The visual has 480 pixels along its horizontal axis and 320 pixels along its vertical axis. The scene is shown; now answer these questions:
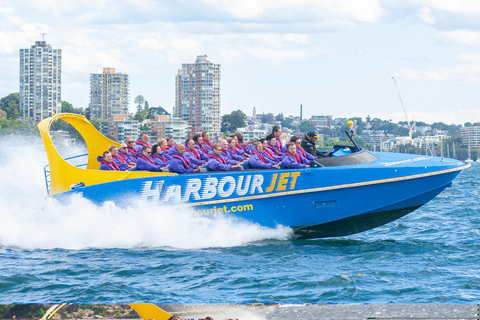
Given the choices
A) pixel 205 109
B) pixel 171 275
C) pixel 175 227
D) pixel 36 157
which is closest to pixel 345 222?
pixel 175 227

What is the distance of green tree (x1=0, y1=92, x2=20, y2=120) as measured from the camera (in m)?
98.6

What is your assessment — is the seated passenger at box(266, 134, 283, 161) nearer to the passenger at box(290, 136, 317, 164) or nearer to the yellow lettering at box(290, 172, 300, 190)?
the passenger at box(290, 136, 317, 164)

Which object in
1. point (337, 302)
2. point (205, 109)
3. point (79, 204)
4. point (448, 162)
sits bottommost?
point (337, 302)

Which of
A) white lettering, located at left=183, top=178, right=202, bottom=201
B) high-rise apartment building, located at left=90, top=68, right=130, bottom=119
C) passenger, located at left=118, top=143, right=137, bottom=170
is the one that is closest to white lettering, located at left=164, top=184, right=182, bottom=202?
white lettering, located at left=183, top=178, right=202, bottom=201

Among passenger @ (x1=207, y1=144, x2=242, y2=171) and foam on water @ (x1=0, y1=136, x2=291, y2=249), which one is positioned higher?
passenger @ (x1=207, y1=144, x2=242, y2=171)

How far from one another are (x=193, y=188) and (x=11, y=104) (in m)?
100

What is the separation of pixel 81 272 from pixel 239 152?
436 centimetres

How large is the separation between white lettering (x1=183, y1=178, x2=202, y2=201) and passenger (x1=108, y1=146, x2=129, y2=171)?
1609 millimetres

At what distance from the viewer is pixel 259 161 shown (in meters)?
11.3

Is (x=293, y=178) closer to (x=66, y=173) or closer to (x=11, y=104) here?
(x=66, y=173)

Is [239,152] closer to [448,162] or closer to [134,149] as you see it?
[134,149]

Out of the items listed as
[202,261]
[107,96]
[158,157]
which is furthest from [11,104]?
[202,261]

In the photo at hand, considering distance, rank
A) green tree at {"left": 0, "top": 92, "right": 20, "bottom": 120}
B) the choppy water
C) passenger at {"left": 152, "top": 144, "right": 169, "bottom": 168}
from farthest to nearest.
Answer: green tree at {"left": 0, "top": 92, "right": 20, "bottom": 120}
passenger at {"left": 152, "top": 144, "right": 169, "bottom": 168}
the choppy water

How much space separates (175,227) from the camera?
11.1m
